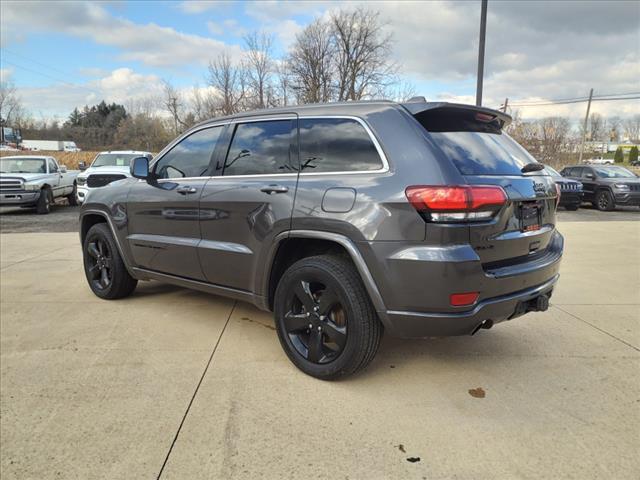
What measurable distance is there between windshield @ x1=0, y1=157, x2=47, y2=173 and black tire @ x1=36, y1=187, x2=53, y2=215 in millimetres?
932

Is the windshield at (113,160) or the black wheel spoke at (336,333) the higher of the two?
the windshield at (113,160)

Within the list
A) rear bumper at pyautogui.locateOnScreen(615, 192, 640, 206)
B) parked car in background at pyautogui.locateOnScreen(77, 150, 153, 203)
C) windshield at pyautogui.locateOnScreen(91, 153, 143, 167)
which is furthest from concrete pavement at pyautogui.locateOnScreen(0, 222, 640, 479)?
rear bumper at pyautogui.locateOnScreen(615, 192, 640, 206)

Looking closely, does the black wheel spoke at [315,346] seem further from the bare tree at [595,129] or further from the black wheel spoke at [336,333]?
the bare tree at [595,129]

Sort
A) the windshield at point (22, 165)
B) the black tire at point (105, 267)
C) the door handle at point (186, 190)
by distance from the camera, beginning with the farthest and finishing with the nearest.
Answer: the windshield at point (22, 165) < the black tire at point (105, 267) < the door handle at point (186, 190)

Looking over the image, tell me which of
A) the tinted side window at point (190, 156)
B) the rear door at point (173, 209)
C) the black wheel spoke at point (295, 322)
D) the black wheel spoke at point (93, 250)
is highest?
the tinted side window at point (190, 156)

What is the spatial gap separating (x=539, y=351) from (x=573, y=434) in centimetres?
117

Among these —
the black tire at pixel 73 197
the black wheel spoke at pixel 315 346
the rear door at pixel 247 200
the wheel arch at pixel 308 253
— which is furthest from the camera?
the black tire at pixel 73 197

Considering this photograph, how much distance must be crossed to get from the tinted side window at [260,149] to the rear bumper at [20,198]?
12.6m

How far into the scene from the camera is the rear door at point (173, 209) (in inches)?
154

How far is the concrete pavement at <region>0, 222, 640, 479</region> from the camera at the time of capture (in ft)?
7.59

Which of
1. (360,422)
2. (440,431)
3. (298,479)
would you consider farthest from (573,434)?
(298,479)

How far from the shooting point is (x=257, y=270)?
134 inches

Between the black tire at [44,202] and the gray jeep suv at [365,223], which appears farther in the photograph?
the black tire at [44,202]

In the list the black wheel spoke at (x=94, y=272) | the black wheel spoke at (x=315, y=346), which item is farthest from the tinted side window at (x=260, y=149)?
the black wheel spoke at (x=94, y=272)
